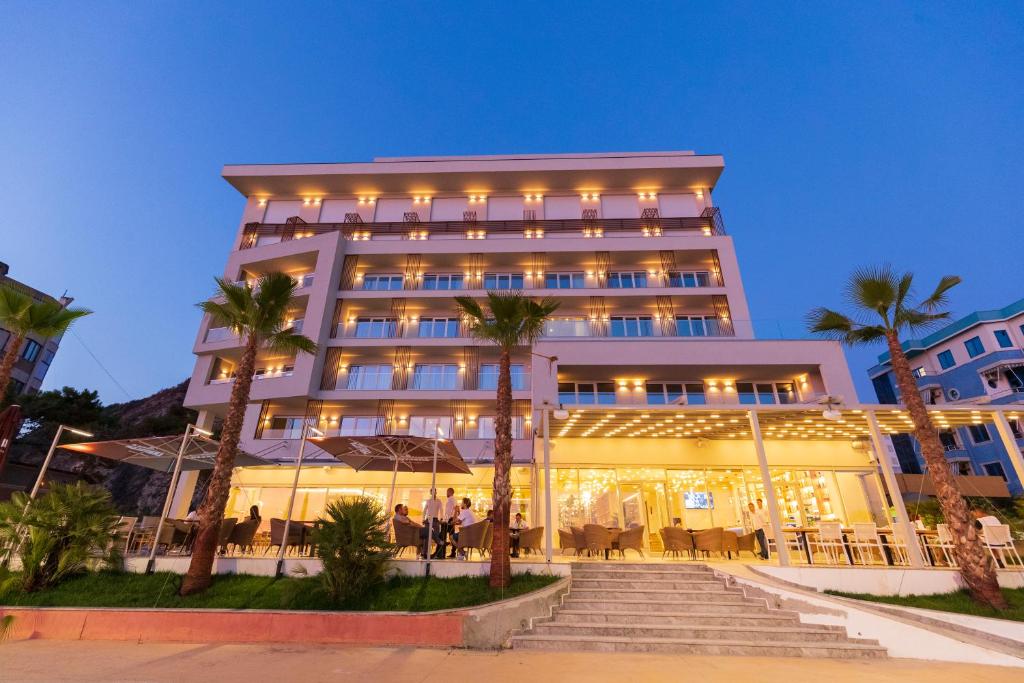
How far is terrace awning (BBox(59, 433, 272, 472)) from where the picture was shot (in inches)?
470

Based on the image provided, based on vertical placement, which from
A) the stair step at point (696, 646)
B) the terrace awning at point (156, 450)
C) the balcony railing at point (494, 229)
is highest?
the balcony railing at point (494, 229)

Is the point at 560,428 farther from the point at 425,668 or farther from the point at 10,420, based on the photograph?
the point at 10,420

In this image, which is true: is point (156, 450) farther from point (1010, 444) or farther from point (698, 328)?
point (698, 328)

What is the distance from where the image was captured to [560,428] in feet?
51.0

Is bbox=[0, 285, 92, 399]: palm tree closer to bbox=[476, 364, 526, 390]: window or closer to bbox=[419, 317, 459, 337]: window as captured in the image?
bbox=[419, 317, 459, 337]: window

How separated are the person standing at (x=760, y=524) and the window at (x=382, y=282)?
21644mm

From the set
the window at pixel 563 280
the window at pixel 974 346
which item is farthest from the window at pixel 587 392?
the window at pixel 974 346

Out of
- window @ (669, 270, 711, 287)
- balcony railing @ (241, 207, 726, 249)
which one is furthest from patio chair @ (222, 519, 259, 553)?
window @ (669, 270, 711, 287)

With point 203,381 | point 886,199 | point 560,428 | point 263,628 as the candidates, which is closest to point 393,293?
point 203,381

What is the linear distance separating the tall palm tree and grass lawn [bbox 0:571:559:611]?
2.01 ft

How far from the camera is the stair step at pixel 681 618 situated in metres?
8.38

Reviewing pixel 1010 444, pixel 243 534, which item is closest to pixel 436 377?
pixel 243 534

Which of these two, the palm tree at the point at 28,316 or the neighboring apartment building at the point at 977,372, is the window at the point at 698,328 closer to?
the neighboring apartment building at the point at 977,372

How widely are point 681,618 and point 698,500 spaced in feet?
29.1
